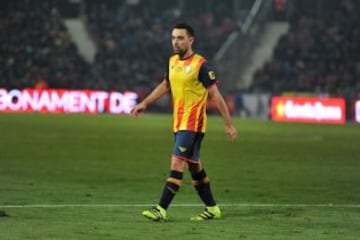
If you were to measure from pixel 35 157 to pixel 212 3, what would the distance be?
3589 centimetres

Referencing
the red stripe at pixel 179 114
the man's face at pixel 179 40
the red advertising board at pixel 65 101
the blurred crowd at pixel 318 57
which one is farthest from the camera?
the blurred crowd at pixel 318 57

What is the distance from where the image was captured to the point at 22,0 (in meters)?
51.8

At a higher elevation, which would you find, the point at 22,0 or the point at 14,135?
the point at 22,0

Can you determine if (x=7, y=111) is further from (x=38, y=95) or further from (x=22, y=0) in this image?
(x=22, y=0)

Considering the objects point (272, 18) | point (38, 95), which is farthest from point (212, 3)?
point (38, 95)

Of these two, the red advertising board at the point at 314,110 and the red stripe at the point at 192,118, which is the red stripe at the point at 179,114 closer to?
the red stripe at the point at 192,118

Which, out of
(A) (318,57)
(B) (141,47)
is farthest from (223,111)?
(B) (141,47)

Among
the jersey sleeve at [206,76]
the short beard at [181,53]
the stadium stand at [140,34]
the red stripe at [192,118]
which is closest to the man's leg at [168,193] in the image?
the red stripe at [192,118]

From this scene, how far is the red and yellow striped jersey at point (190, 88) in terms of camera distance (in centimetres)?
1138

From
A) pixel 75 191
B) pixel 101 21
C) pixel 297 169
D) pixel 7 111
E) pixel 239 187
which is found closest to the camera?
pixel 75 191

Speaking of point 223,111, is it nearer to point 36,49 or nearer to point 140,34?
point 36,49

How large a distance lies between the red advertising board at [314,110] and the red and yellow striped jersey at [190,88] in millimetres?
33318

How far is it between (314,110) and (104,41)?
Result: 42.5 ft

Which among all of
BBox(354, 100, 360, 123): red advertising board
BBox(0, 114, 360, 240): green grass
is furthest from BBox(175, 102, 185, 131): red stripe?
BBox(354, 100, 360, 123): red advertising board
